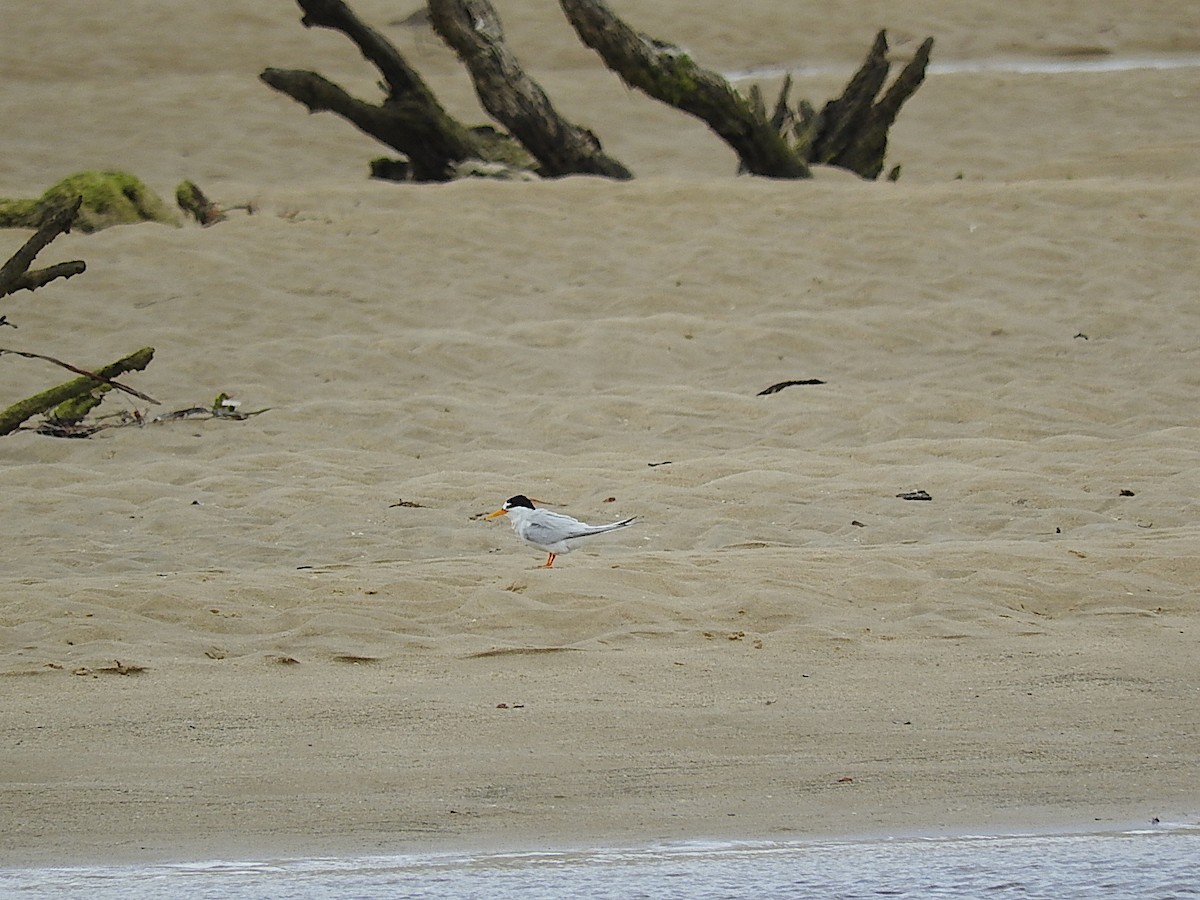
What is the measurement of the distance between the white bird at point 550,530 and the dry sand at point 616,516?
0.11m

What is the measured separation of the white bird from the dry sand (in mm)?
107

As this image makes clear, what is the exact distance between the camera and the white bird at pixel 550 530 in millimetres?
5684

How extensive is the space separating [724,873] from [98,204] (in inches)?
354

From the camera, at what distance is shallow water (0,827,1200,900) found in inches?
135

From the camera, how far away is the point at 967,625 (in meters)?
5.13

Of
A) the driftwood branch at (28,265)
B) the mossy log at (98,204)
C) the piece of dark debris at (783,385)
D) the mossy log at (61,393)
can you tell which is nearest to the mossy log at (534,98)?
the mossy log at (98,204)

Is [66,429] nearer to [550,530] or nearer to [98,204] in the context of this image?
[550,530]

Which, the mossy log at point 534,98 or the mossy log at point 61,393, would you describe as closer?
the mossy log at point 61,393

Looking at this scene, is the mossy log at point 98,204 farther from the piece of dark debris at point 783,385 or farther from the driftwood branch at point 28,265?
the piece of dark debris at point 783,385

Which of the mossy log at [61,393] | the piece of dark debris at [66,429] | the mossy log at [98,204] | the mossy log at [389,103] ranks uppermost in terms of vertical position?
the mossy log at [389,103]

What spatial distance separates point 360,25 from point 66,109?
823cm

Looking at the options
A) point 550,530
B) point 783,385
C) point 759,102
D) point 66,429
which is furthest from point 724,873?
point 759,102

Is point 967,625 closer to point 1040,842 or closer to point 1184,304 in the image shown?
point 1040,842

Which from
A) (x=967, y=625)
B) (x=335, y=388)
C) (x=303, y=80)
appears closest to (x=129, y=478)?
(x=335, y=388)
